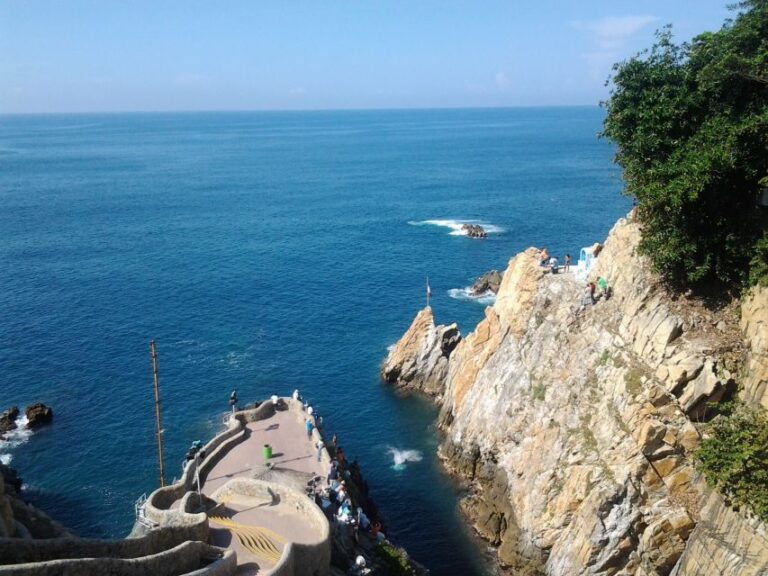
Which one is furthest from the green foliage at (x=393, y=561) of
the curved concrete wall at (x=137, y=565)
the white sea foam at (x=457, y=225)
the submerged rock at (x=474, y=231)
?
the white sea foam at (x=457, y=225)

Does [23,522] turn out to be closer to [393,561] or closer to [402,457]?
[393,561]

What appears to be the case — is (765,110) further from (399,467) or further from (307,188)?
(307,188)

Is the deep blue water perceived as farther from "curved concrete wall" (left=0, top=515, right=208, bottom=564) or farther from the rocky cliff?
"curved concrete wall" (left=0, top=515, right=208, bottom=564)

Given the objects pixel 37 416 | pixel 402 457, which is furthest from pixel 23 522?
pixel 402 457

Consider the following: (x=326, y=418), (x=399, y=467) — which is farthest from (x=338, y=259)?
(x=399, y=467)

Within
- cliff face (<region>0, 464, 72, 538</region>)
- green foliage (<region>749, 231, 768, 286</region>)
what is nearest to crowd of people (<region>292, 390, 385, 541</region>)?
cliff face (<region>0, 464, 72, 538</region>)
